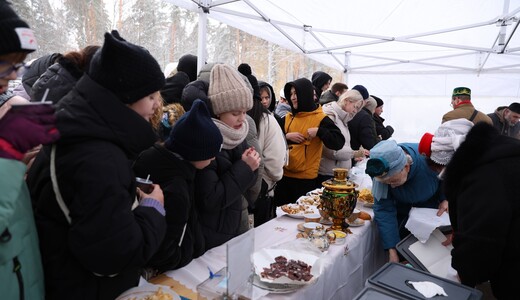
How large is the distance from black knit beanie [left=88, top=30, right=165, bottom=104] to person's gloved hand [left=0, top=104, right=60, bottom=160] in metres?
0.15

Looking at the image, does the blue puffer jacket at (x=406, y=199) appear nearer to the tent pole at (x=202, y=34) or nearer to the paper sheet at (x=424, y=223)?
the paper sheet at (x=424, y=223)

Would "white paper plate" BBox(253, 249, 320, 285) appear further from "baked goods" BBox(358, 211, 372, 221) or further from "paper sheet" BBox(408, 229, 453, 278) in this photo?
"baked goods" BBox(358, 211, 372, 221)

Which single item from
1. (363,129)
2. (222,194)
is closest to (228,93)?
(222,194)

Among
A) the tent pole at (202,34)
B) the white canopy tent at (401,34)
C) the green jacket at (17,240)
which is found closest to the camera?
the green jacket at (17,240)

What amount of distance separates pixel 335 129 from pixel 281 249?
1.26 meters

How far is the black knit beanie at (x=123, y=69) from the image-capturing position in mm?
729

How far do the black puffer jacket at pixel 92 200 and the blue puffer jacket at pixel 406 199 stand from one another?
1.22m

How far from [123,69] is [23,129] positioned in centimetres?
24

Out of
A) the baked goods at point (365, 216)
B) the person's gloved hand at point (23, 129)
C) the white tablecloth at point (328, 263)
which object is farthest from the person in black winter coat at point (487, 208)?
the person's gloved hand at point (23, 129)

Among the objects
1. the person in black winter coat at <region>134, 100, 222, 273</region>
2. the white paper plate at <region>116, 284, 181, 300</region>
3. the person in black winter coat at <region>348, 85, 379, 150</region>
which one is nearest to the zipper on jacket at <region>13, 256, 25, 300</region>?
the white paper plate at <region>116, 284, 181, 300</region>

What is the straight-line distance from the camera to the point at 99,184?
0.67 m

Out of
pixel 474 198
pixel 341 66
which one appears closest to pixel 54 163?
pixel 474 198

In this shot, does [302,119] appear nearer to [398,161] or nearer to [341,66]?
[398,161]

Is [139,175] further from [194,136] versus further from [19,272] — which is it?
[19,272]
